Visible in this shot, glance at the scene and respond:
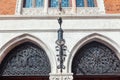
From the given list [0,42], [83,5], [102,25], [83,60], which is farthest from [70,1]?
[0,42]

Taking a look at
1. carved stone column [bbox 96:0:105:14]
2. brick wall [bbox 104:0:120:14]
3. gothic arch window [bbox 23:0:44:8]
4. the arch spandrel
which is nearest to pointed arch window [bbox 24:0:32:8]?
gothic arch window [bbox 23:0:44:8]

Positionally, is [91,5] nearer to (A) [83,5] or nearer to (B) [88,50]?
(A) [83,5]

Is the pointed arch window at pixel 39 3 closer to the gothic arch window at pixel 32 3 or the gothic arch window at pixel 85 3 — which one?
the gothic arch window at pixel 32 3

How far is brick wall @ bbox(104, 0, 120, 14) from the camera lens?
7.88 metres

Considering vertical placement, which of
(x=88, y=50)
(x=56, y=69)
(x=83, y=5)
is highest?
(x=83, y=5)

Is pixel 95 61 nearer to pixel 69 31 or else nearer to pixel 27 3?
pixel 69 31

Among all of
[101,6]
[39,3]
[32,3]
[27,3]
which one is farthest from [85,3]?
[27,3]

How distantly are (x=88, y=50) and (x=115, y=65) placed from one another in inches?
32.4

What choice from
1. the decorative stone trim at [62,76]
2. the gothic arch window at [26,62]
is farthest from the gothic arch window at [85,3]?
the decorative stone trim at [62,76]

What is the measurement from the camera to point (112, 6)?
7988 mm

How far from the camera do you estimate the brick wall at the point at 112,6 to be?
25.8 feet

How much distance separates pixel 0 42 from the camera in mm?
7383

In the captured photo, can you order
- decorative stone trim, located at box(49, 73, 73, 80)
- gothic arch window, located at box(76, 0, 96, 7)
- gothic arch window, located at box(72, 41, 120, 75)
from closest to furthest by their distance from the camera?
decorative stone trim, located at box(49, 73, 73, 80) < gothic arch window, located at box(72, 41, 120, 75) < gothic arch window, located at box(76, 0, 96, 7)

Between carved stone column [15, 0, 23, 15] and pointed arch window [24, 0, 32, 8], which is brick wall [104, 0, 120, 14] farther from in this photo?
carved stone column [15, 0, 23, 15]
